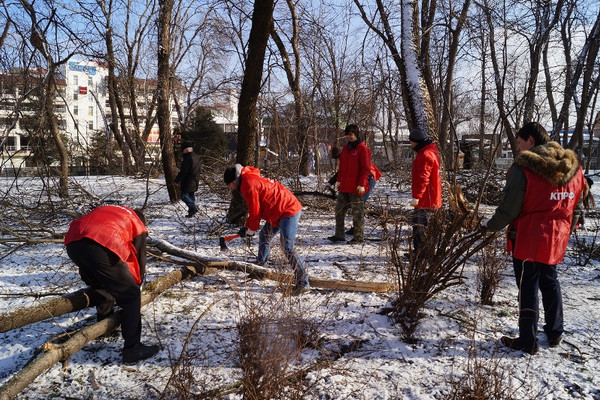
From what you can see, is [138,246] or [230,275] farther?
[230,275]

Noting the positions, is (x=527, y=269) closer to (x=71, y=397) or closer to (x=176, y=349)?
(x=176, y=349)

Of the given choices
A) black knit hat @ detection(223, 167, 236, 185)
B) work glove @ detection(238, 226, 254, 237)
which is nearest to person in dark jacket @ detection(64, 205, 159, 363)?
black knit hat @ detection(223, 167, 236, 185)

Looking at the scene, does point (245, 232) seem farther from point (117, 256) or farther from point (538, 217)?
point (538, 217)

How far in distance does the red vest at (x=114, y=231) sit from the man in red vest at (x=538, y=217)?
2521mm

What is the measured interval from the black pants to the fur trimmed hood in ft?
9.09

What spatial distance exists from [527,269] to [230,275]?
283cm

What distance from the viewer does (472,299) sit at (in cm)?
380

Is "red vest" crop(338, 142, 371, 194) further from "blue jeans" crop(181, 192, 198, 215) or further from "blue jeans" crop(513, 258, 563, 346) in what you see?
"blue jeans" crop(181, 192, 198, 215)

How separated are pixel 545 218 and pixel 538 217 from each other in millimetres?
41

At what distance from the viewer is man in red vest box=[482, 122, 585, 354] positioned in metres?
2.60

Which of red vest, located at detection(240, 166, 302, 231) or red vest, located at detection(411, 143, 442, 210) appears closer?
red vest, located at detection(240, 166, 302, 231)

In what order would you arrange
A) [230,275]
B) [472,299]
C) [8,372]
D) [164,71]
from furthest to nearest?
[164,71], [230,275], [472,299], [8,372]

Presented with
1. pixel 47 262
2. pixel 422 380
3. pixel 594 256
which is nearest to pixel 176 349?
pixel 422 380

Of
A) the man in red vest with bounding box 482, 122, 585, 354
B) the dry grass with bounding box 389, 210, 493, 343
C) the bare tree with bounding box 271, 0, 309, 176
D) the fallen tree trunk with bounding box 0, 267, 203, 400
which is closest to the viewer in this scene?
the fallen tree trunk with bounding box 0, 267, 203, 400
